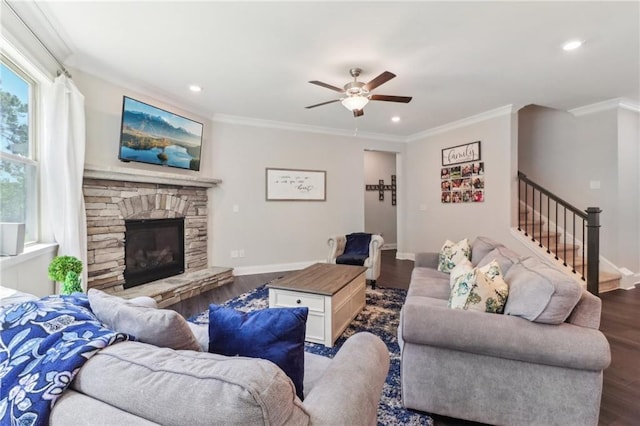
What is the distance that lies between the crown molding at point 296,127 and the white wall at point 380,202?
5.19 feet

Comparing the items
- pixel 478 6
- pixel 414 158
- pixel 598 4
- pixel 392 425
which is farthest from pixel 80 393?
pixel 414 158

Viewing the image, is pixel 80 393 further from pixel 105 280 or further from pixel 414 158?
pixel 414 158

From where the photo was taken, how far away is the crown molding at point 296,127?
4889 mm

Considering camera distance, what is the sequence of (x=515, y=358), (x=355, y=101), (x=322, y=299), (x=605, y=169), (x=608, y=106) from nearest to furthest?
1. (x=515, y=358)
2. (x=322, y=299)
3. (x=355, y=101)
4. (x=608, y=106)
5. (x=605, y=169)

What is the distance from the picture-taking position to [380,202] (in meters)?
7.88

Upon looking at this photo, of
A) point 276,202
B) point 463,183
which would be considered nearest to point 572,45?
point 463,183

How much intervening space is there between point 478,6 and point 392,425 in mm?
2761

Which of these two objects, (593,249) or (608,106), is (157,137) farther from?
(608,106)

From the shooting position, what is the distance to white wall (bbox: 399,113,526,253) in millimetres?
4512

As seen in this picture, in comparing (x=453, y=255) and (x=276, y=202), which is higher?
(x=276, y=202)

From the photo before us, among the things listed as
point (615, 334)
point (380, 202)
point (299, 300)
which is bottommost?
point (615, 334)

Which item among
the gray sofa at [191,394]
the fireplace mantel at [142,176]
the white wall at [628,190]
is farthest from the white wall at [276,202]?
the gray sofa at [191,394]

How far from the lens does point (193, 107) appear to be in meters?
4.39

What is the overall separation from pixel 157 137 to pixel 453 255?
3745mm
